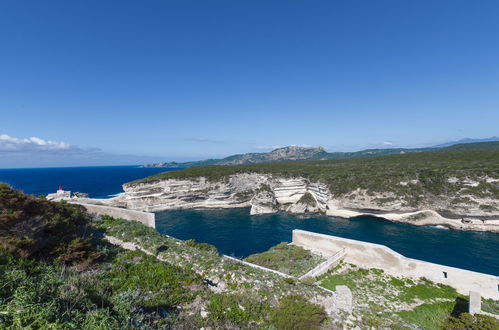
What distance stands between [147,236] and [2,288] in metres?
8.42

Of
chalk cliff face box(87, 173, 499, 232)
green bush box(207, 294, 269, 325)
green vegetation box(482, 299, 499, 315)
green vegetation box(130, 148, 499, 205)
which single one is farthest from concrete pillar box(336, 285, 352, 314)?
green vegetation box(130, 148, 499, 205)

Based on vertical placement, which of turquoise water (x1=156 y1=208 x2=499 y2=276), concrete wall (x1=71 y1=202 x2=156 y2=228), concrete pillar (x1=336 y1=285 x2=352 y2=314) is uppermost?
concrete wall (x1=71 y1=202 x2=156 y2=228)

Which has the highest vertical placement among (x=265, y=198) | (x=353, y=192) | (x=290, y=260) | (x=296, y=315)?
(x=296, y=315)

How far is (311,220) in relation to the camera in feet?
129

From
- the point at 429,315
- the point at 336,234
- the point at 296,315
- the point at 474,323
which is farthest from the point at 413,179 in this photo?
the point at 296,315

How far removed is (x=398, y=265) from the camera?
1591cm

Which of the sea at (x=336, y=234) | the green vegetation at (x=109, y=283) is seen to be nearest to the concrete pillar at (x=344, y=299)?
the green vegetation at (x=109, y=283)

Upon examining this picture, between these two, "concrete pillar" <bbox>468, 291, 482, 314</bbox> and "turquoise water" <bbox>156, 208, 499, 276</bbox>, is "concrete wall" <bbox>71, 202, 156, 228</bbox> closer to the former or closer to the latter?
"turquoise water" <bbox>156, 208, 499, 276</bbox>

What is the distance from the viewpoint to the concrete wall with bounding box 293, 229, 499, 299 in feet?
43.7

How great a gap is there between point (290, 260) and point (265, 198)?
3094 cm

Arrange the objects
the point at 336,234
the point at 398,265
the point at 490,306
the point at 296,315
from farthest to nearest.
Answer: the point at 336,234 → the point at 398,265 → the point at 490,306 → the point at 296,315

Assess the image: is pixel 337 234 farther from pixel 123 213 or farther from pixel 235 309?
pixel 235 309

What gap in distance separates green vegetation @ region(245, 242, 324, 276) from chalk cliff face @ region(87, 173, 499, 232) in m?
25.3

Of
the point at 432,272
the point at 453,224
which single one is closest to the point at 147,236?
the point at 432,272
